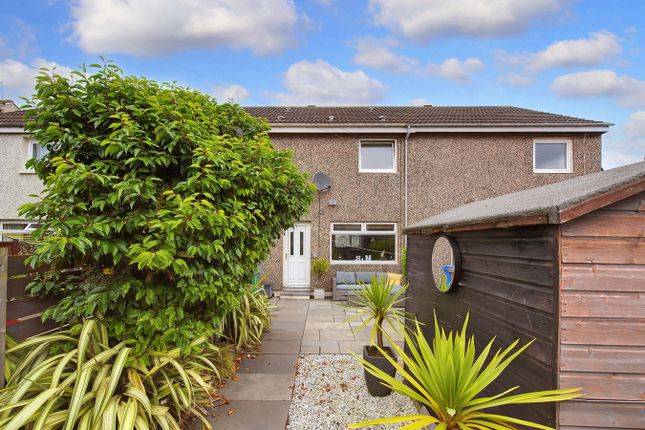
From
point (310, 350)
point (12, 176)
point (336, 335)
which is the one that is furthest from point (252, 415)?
point (12, 176)

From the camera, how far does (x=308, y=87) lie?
49.4 ft

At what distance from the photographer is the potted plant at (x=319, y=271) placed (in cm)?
903

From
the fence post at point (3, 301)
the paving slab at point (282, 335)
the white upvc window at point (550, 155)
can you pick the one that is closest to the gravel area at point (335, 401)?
the paving slab at point (282, 335)

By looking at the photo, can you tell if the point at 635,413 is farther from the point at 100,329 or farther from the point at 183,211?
the point at 100,329

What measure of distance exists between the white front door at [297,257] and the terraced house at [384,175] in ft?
0.10

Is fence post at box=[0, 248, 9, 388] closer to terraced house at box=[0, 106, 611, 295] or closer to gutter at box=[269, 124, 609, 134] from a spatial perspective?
terraced house at box=[0, 106, 611, 295]

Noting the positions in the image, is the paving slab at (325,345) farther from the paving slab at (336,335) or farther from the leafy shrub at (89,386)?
the leafy shrub at (89,386)

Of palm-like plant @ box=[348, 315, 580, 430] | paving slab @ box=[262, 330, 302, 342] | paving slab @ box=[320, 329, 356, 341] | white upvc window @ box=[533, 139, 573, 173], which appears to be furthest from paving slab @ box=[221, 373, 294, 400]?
white upvc window @ box=[533, 139, 573, 173]

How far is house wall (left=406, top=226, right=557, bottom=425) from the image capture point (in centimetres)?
162

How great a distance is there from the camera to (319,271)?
30.0ft

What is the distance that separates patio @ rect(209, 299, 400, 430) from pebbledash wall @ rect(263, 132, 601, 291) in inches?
100

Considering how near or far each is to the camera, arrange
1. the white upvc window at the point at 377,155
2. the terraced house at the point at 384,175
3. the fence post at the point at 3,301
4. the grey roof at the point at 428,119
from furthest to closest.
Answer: the white upvc window at the point at 377,155
the terraced house at the point at 384,175
the grey roof at the point at 428,119
the fence post at the point at 3,301

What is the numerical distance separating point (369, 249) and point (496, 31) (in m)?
6.13

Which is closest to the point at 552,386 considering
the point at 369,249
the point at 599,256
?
the point at 599,256
